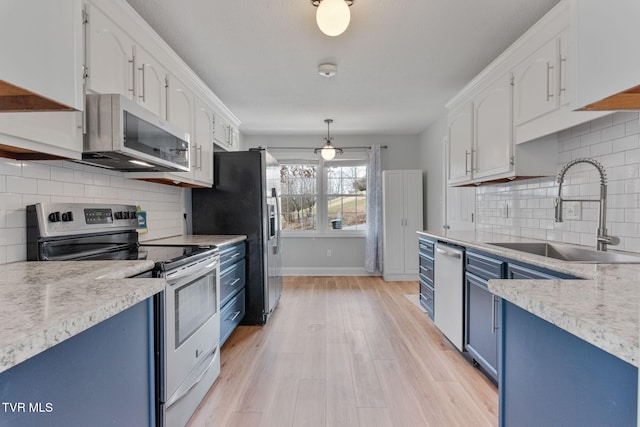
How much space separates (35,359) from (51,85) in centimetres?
70

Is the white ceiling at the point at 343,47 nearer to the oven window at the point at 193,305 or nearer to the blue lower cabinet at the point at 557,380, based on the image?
the oven window at the point at 193,305

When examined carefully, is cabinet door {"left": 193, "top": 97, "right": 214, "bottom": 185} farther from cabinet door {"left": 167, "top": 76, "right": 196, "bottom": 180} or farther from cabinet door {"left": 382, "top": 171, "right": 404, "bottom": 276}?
cabinet door {"left": 382, "top": 171, "right": 404, "bottom": 276}

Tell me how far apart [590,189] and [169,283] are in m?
2.50

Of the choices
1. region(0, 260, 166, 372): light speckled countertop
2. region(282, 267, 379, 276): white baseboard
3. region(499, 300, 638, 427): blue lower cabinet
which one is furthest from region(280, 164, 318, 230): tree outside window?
region(499, 300, 638, 427): blue lower cabinet

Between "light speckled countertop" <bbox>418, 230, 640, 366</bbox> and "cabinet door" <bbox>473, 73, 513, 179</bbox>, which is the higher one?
"cabinet door" <bbox>473, 73, 513, 179</bbox>

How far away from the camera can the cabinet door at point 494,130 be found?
2.36m

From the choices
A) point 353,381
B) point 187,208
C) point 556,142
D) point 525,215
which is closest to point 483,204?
point 525,215

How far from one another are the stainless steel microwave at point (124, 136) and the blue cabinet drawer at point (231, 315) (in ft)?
4.08

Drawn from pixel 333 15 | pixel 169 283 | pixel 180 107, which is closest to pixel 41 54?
pixel 169 283

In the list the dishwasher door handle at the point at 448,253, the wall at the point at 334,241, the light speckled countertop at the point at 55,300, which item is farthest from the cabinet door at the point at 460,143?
the light speckled countertop at the point at 55,300

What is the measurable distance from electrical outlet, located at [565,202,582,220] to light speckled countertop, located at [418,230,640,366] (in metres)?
0.99

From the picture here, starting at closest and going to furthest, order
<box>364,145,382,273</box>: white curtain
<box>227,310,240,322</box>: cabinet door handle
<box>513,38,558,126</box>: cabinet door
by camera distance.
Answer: <box>513,38,558,126</box>: cabinet door → <box>227,310,240,322</box>: cabinet door handle → <box>364,145,382,273</box>: white curtain

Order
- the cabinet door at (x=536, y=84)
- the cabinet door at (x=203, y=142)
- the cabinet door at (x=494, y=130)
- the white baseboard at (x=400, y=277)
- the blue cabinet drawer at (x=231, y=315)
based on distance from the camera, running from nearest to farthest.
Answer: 1. the cabinet door at (x=536, y=84)
2. the cabinet door at (x=494, y=130)
3. the blue cabinet drawer at (x=231, y=315)
4. the cabinet door at (x=203, y=142)
5. the white baseboard at (x=400, y=277)

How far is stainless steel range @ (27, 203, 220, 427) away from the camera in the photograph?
1530 mm
